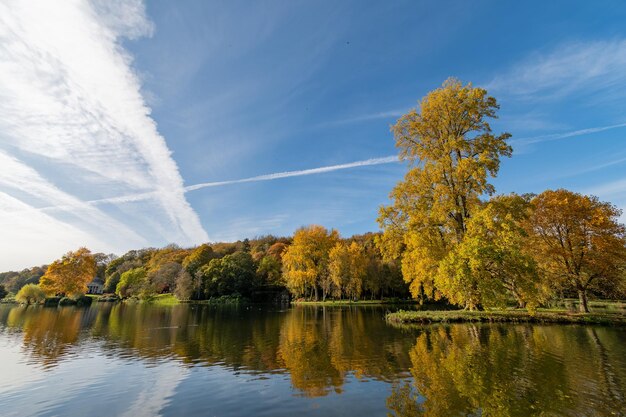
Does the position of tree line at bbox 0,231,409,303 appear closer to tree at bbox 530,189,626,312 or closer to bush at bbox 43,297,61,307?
bush at bbox 43,297,61,307

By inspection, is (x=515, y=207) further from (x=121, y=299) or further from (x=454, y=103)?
(x=121, y=299)

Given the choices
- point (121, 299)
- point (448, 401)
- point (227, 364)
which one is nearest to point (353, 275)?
point (227, 364)

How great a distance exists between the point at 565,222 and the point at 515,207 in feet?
30.3

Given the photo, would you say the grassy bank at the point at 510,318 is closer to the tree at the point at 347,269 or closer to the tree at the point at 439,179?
the tree at the point at 439,179

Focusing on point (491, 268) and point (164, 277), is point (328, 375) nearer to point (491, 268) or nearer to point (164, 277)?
point (491, 268)

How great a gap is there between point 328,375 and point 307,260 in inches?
2198

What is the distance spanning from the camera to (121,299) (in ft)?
314

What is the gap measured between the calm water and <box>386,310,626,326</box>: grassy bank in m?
3.76

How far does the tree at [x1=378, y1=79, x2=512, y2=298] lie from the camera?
2845 centimetres

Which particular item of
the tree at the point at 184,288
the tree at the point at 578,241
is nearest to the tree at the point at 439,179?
the tree at the point at 578,241

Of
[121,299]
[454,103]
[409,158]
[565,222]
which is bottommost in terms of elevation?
[121,299]

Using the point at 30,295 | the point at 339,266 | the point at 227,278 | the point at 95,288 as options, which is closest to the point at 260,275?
the point at 227,278

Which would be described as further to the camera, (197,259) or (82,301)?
(197,259)

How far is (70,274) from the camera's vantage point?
7881 centimetres
